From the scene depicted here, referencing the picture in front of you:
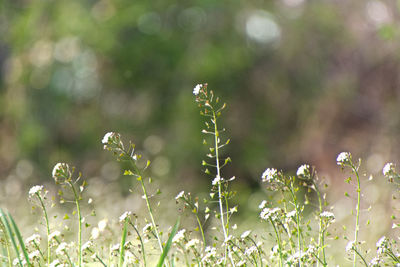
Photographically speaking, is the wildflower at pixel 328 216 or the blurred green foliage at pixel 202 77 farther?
the blurred green foliage at pixel 202 77

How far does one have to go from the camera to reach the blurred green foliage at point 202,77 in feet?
25.6

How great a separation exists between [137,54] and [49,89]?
1.32 meters

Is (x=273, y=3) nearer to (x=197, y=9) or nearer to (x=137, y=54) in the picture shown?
(x=197, y=9)

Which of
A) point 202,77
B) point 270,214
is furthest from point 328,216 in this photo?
point 202,77

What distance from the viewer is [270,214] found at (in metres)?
1.98

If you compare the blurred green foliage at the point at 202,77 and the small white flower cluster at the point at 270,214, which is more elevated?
the blurred green foliage at the point at 202,77

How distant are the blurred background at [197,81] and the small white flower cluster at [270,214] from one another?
5.41 meters

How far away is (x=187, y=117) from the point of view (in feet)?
24.1

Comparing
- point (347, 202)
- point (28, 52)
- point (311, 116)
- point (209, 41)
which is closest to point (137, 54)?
point (209, 41)

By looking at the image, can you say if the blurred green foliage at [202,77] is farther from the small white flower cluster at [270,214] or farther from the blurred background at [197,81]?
the small white flower cluster at [270,214]

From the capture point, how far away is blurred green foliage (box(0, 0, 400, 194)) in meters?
7.81

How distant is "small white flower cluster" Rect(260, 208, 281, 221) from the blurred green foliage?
5.44 metres

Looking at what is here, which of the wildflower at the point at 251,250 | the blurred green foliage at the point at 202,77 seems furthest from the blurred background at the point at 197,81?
the wildflower at the point at 251,250

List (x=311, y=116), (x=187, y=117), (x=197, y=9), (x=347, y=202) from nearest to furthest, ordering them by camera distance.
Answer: (x=347, y=202) < (x=187, y=117) < (x=197, y=9) < (x=311, y=116)
